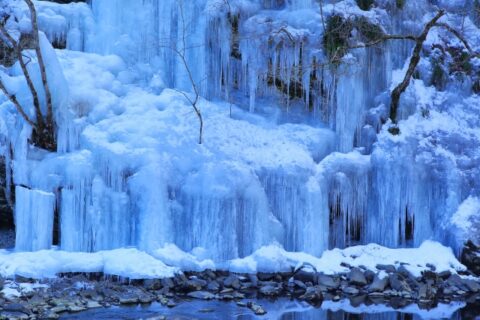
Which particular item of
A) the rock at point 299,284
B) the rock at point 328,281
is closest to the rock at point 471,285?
the rock at point 328,281

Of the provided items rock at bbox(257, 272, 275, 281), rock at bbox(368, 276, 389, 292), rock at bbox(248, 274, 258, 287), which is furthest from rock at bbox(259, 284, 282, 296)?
rock at bbox(368, 276, 389, 292)

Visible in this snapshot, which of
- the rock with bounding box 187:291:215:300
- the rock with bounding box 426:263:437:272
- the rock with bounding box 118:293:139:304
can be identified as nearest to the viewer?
the rock with bounding box 118:293:139:304

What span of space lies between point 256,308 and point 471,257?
419 centimetres

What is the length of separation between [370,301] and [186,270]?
2862 millimetres

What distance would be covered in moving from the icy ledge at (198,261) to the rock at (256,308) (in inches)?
46.2

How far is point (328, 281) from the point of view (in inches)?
486

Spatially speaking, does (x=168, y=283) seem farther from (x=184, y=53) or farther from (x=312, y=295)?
(x=184, y=53)

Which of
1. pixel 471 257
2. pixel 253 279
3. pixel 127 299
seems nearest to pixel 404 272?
pixel 471 257

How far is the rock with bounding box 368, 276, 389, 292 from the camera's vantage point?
40.2ft

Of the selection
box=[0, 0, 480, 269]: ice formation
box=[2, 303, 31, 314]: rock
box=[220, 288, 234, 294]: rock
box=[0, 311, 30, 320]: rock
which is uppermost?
box=[0, 0, 480, 269]: ice formation

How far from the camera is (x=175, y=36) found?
14562mm

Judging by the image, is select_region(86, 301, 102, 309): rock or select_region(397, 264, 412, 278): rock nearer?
select_region(86, 301, 102, 309): rock

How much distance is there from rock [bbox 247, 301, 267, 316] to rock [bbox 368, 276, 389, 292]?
212cm

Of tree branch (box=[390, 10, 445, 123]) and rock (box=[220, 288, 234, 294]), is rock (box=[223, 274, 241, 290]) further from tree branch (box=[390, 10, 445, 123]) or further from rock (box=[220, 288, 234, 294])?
tree branch (box=[390, 10, 445, 123])
